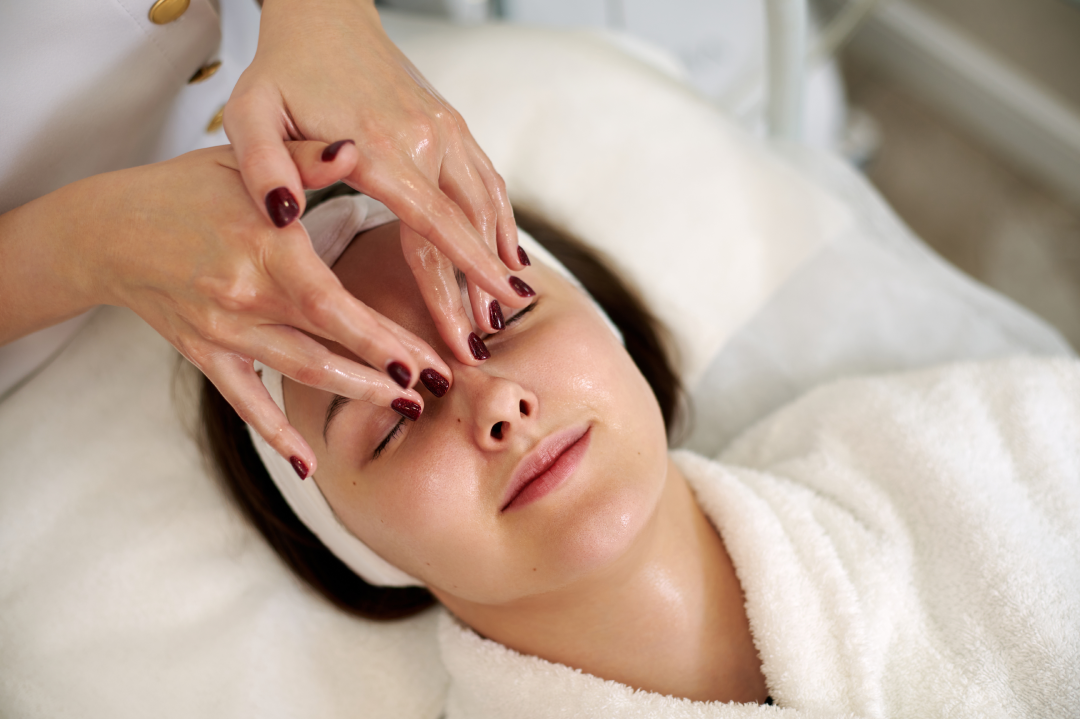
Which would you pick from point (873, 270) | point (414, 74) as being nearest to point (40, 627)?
point (414, 74)

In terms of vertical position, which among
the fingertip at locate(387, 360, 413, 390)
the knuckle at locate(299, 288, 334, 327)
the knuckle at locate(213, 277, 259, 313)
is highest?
the knuckle at locate(299, 288, 334, 327)

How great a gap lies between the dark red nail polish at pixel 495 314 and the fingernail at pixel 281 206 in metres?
0.23

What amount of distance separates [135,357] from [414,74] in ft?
2.21

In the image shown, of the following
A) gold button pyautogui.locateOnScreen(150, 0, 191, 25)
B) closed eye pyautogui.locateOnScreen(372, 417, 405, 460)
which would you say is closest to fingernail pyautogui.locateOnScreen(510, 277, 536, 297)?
closed eye pyautogui.locateOnScreen(372, 417, 405, 460)

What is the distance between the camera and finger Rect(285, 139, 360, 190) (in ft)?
1.95

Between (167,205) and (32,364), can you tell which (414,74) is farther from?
(32,364)

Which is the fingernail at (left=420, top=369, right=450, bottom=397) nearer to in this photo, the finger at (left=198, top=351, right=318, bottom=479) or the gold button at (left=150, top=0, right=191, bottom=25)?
the finger at (left=198, top=351, right=318, bottom=479)

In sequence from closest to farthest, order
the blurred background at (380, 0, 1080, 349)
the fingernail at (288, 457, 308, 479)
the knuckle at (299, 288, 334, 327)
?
the knuckle at (299, 288, 334, 327) < the fingernail at (288, 457, 308, 479) < the blurred background at (380, 0, 1080, 349)

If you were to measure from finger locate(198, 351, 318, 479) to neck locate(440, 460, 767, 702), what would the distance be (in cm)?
36

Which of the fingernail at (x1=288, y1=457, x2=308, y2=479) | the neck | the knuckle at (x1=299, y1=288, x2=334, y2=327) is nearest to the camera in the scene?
the knuckle at (x1=299, y1=288, x2=334, y2=327)

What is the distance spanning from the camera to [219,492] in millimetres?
1062

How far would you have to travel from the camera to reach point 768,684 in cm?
90

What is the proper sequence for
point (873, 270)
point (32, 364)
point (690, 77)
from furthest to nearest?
point (690, 77)
point (873, 270)
point (32, 364)

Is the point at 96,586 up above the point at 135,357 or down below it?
below
